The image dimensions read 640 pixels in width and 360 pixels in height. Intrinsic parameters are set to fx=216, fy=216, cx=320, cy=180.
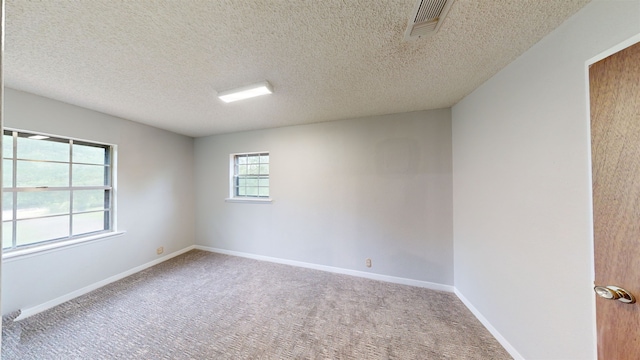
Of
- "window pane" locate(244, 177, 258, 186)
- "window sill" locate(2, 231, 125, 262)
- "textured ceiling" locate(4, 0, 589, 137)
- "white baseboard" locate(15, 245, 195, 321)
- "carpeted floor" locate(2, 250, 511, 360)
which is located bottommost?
"carpeted floor" locate(2, 250, 511, 360)

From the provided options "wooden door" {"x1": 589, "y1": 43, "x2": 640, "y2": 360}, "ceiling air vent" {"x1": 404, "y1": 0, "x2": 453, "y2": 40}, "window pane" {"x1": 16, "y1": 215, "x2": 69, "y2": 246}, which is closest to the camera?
"wooden door" {"x1": 589, "y1": 43, "x2": 640, "y2": 360}

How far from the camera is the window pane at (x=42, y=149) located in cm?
230

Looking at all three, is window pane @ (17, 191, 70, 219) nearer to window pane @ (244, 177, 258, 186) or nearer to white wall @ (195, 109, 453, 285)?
white wall @ (195, 109, 453, 285)

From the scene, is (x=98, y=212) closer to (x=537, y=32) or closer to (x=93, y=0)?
(x=93, y=0)

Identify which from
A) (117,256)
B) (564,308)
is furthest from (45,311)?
(564,308)

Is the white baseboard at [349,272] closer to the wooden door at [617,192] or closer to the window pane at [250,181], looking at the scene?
the window pane at [250,181]

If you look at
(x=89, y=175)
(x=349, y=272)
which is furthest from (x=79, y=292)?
(x=349, y=272)

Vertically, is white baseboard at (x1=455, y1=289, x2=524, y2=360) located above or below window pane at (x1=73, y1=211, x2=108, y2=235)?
below

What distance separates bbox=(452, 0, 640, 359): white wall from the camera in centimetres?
131

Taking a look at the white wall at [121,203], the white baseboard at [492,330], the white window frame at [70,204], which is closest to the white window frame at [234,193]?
the white wall at [121,203]

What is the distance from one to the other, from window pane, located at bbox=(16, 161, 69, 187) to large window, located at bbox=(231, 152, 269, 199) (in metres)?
2.02

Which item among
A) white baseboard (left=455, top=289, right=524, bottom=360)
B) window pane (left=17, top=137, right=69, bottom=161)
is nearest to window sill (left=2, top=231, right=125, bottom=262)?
window pane (left=17, top=137, right=69, bottom=161)

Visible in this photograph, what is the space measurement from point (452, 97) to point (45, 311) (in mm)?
4993

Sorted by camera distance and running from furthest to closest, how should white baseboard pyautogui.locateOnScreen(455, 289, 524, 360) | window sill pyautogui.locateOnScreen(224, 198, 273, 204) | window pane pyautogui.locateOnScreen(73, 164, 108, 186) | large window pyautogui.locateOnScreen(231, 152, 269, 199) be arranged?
large window pyautogui.locateOnScreen(231, 152, 269, 199) → window sill pyautogui.locateOnScreen(224, 198, 273, 204) → window pane pyautogui.locateOnScreen(73, 164, 108, 186) → white baseboard pyautogui.locateOnScreen(455, 289, 524, 360)
